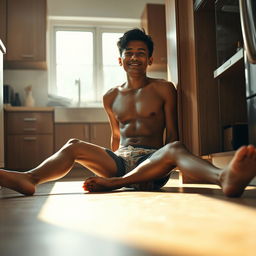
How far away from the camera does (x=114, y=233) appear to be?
0.80 metres

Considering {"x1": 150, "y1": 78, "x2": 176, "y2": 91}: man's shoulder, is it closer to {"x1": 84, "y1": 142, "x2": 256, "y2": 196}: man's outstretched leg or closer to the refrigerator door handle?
{"x1": 84, "y1": 142, "x2": 256, "y2": 196}: man's outstretched leg

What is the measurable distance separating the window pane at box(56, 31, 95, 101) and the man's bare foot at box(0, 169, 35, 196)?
134 inches

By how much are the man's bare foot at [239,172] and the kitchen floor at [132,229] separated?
0.23 feet

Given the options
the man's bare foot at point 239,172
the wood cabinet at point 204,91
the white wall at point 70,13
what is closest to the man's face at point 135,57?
the wood cabinet at point 204,91

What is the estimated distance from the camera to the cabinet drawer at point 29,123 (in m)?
4.19

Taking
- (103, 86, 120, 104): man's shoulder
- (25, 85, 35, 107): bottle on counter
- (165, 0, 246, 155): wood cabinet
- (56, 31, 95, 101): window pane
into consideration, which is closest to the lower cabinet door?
(25, 85, 35, 107): bottle on counter

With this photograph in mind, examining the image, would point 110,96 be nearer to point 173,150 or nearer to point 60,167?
point 60,167

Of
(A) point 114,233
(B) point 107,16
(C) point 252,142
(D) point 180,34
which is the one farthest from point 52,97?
(A) point 114,233

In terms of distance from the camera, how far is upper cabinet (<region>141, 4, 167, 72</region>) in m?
4.78

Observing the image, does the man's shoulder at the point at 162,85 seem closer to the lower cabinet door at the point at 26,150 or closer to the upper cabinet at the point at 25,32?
the lower cabinet door at the point at 26,150

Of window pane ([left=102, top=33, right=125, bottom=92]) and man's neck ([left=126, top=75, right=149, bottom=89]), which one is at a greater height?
window pane ([left=102, top=33, right=125, bottom=92])

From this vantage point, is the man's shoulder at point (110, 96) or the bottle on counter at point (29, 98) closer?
the man's shoulder at point (110, 96)

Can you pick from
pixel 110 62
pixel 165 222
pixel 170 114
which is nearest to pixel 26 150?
pixel 110 62

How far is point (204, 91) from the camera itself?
2410mm
